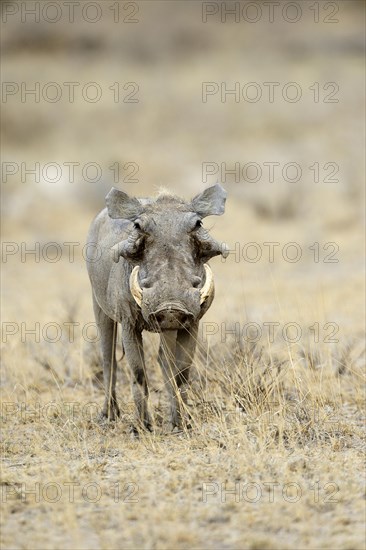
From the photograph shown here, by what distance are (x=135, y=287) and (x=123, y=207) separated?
778mm

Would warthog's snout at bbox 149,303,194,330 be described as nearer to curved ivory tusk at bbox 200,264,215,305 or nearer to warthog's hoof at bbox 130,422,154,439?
curved ivory tusk at bbox 200,264,215,305

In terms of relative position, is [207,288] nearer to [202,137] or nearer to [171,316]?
[171,316]

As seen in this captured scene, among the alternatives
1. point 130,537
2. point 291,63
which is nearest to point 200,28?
point 291,63

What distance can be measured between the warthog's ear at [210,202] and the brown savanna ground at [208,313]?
1.18 meters

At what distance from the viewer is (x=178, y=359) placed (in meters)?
7.30

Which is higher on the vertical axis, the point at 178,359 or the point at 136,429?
the point at 178,359

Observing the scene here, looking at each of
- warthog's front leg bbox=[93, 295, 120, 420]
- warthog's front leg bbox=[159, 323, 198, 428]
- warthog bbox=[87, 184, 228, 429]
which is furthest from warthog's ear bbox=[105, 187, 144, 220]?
warthog's front leg bbox=[93, 295, 120, 420]

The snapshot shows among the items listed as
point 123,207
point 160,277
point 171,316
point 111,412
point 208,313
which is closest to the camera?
point 171,316

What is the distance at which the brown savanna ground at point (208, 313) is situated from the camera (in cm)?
541

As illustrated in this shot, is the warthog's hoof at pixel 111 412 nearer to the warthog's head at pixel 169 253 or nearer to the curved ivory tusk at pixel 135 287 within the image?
the warthog's head at pixel 169 253

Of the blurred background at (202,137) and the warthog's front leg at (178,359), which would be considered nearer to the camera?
the warthog's front leg at (178,359)

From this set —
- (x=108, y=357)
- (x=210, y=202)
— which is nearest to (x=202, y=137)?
(x=108, y=357)

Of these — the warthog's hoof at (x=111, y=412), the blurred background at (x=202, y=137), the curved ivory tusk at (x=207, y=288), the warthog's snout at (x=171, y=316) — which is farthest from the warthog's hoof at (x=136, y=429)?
the blurred background at (x=202, y=137)

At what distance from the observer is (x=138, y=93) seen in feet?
125
